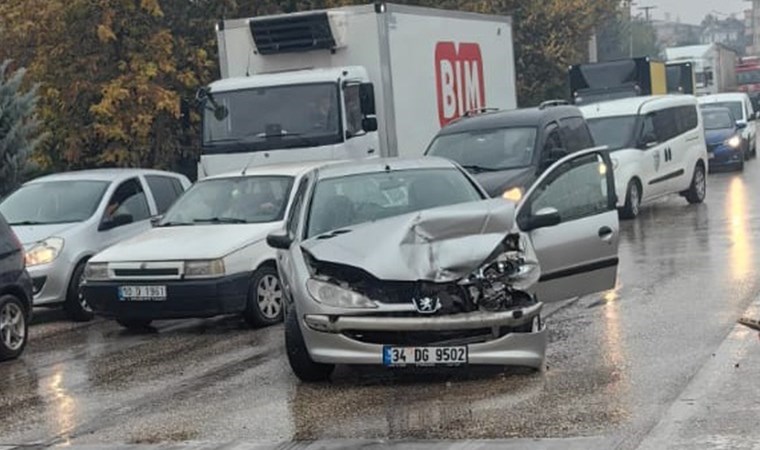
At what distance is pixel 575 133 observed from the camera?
56.7 feet

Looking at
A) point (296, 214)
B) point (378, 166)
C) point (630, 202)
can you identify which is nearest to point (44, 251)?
point (296, 214)

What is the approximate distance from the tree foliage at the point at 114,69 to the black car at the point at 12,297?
11.7 metres

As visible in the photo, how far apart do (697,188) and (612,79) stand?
1132 centimetres

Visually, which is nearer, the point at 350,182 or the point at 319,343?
the point at 319,343

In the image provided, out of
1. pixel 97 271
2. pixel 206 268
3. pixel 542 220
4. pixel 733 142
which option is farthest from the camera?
pixel 733 142

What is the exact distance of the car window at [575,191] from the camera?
10.6 metres

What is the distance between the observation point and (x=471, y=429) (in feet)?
24.3

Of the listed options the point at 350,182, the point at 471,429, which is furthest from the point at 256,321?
the point at 471,429

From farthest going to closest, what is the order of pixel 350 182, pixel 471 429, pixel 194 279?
pixel 194 279, pixel 350 182, pixel 471 429

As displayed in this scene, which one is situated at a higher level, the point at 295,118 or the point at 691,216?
the point at 295,118

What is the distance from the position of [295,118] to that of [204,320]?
4576 mm

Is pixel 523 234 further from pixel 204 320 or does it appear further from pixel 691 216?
pixel 691 216

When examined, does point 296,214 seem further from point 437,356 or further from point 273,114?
point 273,114

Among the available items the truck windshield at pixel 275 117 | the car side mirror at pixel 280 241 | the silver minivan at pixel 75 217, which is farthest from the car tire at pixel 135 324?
the truck windshield at pixel 275 117
